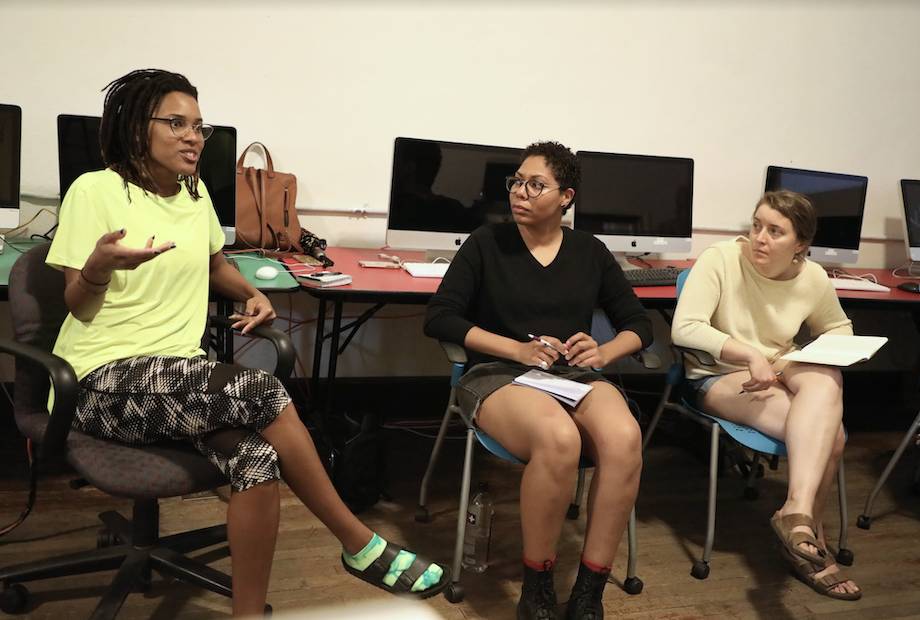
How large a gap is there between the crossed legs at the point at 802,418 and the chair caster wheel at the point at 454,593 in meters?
0.90

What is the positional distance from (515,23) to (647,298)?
1390mm

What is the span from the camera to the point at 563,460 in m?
2.00

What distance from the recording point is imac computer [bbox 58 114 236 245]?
2.65 metres

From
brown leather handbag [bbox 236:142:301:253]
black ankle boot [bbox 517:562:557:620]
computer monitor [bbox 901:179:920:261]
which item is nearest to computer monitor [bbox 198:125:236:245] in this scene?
brown leather handbag [bbox 236:142:301:253]

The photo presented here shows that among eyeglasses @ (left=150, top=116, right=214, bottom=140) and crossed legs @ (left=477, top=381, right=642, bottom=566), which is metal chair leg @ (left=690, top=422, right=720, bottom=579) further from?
eyeglasses @ (left=150, top=116, right=214, bottom=140)

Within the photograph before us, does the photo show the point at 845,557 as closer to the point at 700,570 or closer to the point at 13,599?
the point at 700,570

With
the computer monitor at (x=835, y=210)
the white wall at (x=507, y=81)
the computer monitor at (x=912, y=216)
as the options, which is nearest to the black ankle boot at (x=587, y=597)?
the white wall at (x=507, y=81)

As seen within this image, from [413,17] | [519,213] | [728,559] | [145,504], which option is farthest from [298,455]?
[413,17]

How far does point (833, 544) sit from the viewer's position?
105 inches

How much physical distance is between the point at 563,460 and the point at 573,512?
2.63 feet

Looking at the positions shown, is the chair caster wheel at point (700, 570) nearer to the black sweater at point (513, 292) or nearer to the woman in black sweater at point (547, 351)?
the woman in black sweater at point (547, 351)

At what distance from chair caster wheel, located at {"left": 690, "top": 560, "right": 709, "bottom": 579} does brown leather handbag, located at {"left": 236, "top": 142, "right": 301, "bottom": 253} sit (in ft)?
5.84

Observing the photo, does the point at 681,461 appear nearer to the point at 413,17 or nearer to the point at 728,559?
the point at 728,559

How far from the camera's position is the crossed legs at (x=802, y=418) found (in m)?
2.21
